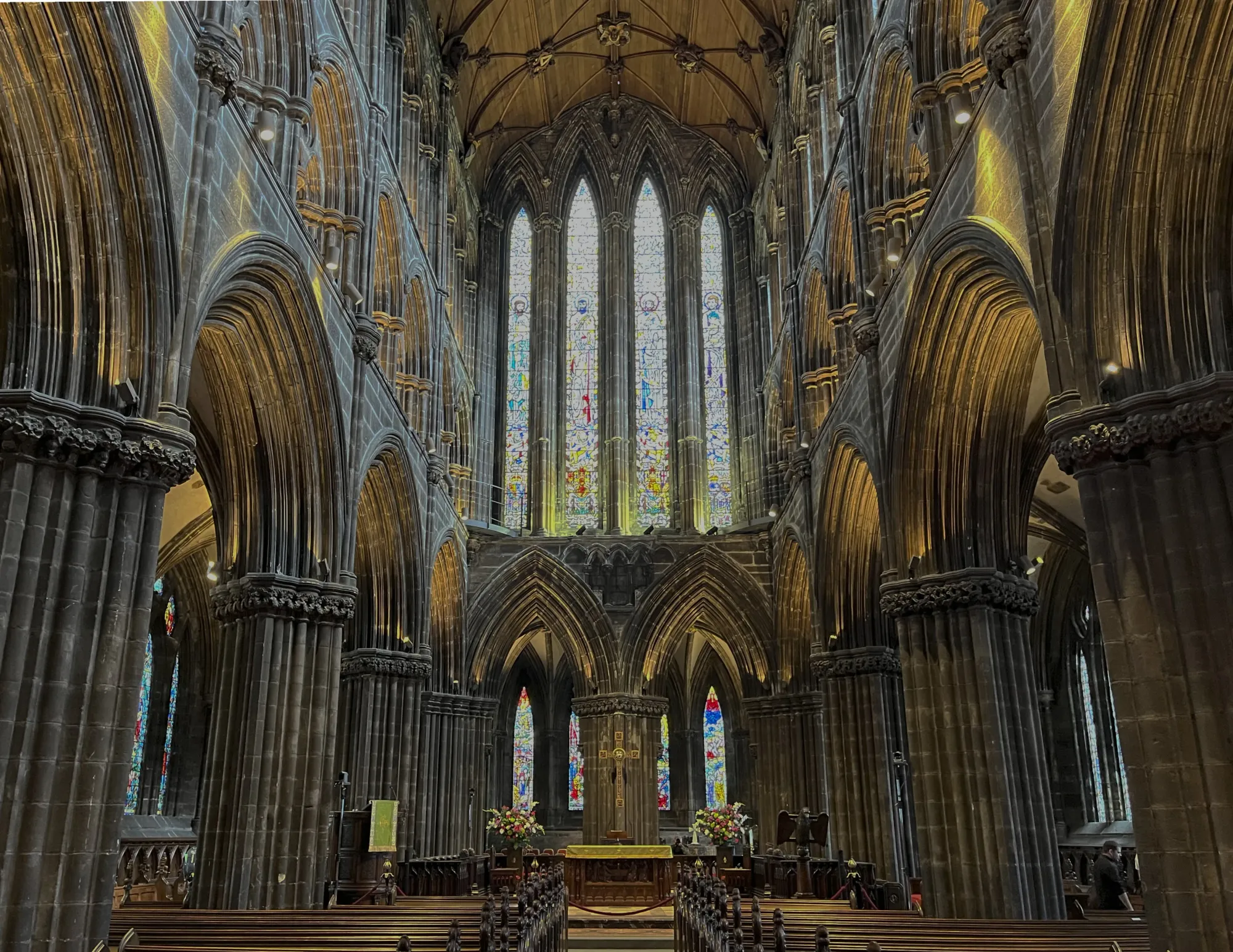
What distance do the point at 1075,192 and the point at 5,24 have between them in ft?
31.4

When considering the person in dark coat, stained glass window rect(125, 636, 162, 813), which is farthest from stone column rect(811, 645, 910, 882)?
stained glass window rect(125, 636, 162, 813)

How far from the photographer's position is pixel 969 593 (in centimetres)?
1453

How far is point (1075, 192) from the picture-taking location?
33.0 feet

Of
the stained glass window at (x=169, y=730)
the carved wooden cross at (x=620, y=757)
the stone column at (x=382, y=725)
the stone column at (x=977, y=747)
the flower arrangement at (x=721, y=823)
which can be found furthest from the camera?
the carved wooden cross at (x=620, y=757)

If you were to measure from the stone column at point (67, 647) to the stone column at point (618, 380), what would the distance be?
66.4 feet

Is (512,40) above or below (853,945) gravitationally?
above

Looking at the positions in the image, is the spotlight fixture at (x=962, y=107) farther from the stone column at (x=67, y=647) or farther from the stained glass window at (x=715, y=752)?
the stained glass window at (x=715, y=752)

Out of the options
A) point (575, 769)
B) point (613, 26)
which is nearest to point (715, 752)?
point (575, 769)

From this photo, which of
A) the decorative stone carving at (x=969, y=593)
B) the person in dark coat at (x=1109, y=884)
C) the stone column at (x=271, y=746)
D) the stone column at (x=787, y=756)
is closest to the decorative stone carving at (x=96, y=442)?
the stone column at (x=271, y=746)

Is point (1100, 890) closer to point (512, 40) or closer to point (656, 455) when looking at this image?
point (656, 455)

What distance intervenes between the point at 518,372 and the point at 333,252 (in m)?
15.4

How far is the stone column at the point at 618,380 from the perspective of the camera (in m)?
30.3

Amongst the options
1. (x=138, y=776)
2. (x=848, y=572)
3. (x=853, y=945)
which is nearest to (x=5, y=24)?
(x=853, y=945)

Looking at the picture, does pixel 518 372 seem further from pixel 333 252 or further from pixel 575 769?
pixel 333 252
